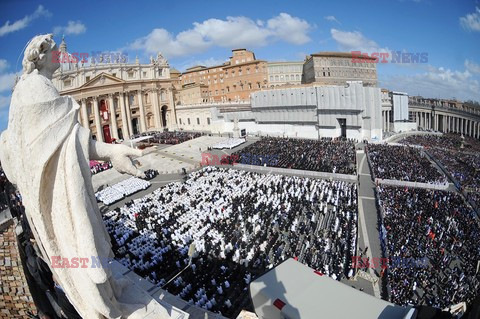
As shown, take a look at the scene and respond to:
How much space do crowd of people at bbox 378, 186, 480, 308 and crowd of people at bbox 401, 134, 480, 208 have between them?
1779 mm

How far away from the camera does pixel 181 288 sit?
12648 mm

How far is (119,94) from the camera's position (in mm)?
51969

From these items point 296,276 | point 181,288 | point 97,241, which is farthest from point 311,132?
point 97,241

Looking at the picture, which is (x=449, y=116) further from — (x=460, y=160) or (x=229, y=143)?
(x=229, y=143)

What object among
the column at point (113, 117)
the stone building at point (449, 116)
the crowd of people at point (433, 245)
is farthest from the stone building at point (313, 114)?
the stone building at point (449, 116)

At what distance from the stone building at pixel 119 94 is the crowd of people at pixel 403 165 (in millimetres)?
40851

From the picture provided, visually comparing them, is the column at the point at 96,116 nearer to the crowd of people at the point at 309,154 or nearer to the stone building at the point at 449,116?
the crowd of people at the point at 309,154

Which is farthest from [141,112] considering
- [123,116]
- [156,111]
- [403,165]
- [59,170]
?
[59,170]

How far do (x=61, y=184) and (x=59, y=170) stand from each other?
0.14 metres

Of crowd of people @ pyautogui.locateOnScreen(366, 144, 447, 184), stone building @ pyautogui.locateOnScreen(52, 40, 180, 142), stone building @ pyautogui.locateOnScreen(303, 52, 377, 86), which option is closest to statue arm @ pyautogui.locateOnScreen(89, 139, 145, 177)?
crowd of people @ pyautogui.locateOnScreen(366, 144, 447, 184)

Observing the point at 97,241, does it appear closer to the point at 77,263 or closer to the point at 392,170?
the point at 77,263

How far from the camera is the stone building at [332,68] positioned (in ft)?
195

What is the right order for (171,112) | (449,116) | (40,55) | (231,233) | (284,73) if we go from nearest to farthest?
1. (40,55)
2. (231,233)
3. (449,116)
4. (171,112)
5. (284,73)

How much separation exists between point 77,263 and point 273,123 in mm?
47570
